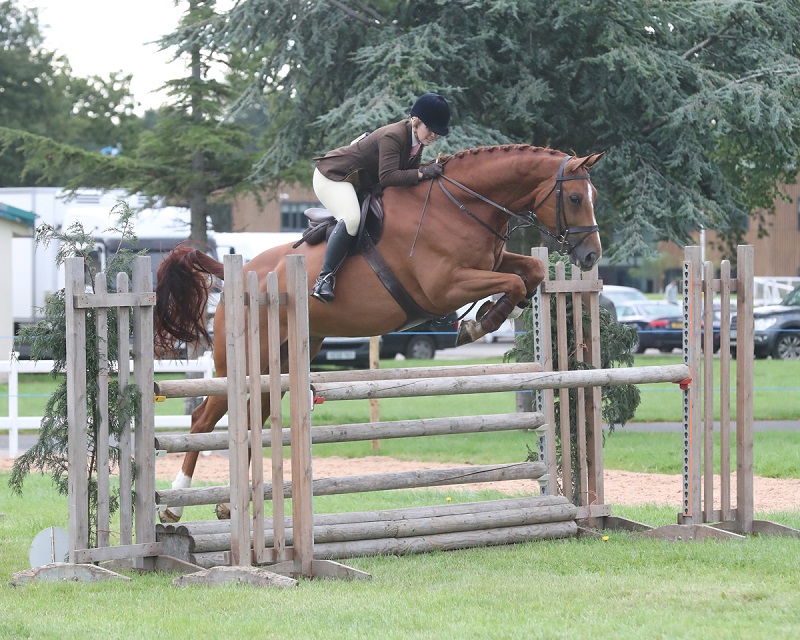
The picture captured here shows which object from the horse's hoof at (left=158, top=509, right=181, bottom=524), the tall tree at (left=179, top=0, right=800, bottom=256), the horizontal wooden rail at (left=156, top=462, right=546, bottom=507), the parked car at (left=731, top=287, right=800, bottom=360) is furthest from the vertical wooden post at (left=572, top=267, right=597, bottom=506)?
the parked car at (left=731, top=287, right=800, bottom=360)

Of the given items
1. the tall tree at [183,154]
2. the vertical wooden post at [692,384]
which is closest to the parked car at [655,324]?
the tall tree at [183,154]

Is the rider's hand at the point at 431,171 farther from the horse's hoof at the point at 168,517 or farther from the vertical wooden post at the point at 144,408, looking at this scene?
the horse's hoof at the point at 168,517

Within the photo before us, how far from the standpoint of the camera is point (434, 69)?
12.2 meters

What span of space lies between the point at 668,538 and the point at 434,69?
7.02 m

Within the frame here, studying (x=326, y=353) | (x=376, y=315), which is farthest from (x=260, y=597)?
(x=326, y=353)

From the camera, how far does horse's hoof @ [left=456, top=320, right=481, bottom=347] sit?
6.36 m

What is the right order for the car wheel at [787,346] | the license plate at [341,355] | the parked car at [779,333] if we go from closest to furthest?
the license plate at [341,355] → the parked car at [779,333] → the car wheel at [787,346]

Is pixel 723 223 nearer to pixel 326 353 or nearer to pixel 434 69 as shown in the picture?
pixel 434 69

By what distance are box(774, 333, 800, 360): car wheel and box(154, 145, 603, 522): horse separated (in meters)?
16.2

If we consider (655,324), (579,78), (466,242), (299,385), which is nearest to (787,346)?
(655,324)

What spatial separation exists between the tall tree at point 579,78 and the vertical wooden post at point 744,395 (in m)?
4.94

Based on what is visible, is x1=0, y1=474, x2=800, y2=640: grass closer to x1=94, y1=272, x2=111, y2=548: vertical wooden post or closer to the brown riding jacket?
x1=94, y1=272, x2=111, y2=548: vertical wooden post

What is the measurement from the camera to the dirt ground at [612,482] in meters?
8.61

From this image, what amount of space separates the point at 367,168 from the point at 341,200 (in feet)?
0.97
